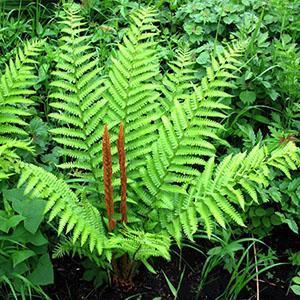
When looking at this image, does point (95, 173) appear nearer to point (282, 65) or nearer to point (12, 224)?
point (12, 224)

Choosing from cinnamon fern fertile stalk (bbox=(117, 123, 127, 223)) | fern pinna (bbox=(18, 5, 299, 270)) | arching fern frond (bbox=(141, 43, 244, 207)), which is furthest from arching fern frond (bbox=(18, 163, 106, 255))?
arching fern frond (bbox=(141, 43, 244, 207))

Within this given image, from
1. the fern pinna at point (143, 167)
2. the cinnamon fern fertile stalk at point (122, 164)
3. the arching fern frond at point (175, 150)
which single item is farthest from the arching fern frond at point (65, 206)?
the arching fern frond at point (175, 150)

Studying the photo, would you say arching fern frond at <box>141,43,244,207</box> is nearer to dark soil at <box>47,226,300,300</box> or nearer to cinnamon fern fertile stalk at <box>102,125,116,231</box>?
cinnamon fern fertile stalk at <box>102,125,116,231</box>

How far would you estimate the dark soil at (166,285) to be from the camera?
2.55 metres

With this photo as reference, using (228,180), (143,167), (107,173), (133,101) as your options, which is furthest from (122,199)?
(133,101)

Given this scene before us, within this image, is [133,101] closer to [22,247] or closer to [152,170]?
[152,170]

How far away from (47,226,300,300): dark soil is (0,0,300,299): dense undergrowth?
0.01 m

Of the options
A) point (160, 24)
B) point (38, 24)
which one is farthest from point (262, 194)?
point (38, 24)

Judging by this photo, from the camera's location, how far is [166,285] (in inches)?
103

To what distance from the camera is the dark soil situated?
2547mm

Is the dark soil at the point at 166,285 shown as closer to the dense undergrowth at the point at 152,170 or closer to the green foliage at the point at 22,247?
the dense undergrowth at the point at 152,170

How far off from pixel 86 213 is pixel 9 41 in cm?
165

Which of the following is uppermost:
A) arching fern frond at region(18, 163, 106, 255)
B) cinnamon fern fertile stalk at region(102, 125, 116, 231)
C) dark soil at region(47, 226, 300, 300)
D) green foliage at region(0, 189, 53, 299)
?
cinnamon fern fertile stalk at region(102, 125, 116, 231)

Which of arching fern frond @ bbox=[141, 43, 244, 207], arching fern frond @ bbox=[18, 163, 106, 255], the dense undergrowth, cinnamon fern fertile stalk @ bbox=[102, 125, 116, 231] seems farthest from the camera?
arching fern frond @ bbox=[141, 43, 244, 207]
